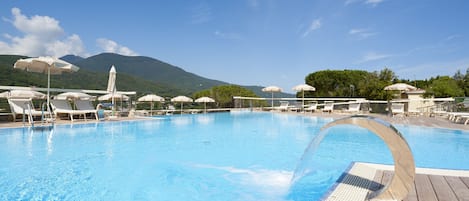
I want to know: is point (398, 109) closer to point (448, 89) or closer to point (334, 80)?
point (334, 80)

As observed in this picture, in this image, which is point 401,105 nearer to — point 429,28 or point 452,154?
point 452,154

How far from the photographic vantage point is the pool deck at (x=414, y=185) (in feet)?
8.17

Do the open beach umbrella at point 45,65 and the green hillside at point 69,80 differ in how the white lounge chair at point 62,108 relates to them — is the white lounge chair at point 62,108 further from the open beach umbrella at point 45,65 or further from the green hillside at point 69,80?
the green hillside at point 69,80

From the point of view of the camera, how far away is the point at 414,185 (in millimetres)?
2803

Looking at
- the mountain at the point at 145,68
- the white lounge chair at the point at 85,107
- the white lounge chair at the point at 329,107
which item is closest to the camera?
the white lounge chair at the point at 85,107

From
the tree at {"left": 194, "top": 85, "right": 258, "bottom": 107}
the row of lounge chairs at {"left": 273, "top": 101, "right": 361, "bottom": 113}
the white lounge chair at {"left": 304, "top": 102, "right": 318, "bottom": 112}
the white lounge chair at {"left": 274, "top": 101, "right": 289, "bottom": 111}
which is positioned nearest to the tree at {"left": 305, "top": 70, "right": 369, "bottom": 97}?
the tree at {"left": 194, "top": 85, "right": 258, "bottom": 107}

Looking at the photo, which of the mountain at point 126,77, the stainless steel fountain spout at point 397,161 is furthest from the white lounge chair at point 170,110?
the stainless steel fountain spout at point 397,161

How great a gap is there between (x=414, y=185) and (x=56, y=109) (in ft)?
41.7

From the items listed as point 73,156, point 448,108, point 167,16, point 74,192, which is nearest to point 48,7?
point 167,16

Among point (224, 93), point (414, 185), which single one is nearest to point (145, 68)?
point (224, 93)

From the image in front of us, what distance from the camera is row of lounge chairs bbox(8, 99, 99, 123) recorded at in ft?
34.6

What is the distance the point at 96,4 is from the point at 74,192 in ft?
70.1

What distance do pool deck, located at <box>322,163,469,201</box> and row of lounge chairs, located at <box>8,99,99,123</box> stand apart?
34.0 feet

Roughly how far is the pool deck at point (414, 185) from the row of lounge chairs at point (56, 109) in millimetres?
10369
